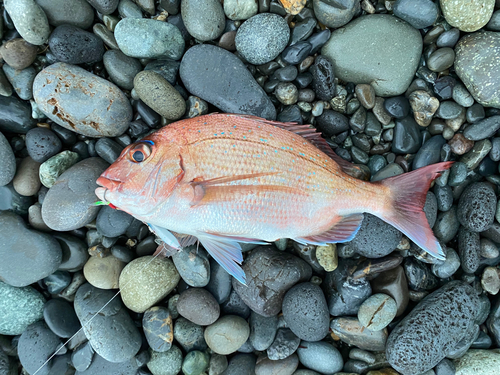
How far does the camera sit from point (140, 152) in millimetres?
2133

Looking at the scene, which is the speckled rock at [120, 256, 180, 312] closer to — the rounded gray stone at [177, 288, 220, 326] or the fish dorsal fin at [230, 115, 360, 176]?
the rounded gray stone at [177, 288, 220, 326]

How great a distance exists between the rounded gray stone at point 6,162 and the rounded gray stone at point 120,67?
1092mm

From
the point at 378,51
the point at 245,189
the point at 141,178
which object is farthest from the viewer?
the point at 378,51

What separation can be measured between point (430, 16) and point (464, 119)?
0.95m

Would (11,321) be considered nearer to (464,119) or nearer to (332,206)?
(332,206)

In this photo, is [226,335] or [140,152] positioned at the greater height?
[140,152]

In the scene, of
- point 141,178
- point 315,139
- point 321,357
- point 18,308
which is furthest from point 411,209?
point 18,308

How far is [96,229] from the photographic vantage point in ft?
9.46

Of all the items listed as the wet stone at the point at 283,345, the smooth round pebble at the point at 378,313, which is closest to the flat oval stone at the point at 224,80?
the smooth round pebble at the point at 378,313

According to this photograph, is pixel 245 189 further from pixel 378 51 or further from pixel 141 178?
pixel 378 51

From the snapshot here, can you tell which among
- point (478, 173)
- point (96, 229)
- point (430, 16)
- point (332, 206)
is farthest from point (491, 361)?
point (96, 229)

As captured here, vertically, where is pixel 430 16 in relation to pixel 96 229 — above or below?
above

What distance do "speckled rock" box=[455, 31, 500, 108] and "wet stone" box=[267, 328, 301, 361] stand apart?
2.72 m

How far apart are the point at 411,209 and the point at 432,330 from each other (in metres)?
1.10
